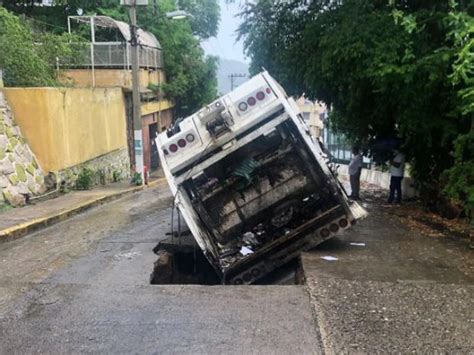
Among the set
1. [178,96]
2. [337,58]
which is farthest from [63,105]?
[178,96]

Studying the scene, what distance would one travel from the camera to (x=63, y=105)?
47.4 ft

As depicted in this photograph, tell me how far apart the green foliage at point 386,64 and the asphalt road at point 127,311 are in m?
4.47

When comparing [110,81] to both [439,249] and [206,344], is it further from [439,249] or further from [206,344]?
[206,344]

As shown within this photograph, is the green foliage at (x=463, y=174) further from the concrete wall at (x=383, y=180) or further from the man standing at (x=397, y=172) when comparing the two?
the concrete wall at (x=383, y=180)

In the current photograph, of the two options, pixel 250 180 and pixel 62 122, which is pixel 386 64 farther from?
pixel 62 122

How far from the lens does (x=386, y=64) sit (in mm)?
9547

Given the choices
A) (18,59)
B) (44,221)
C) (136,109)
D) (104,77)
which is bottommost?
(44,221)

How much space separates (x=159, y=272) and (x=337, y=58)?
5.98 metres

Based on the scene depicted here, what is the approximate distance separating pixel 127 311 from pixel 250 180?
273 cm

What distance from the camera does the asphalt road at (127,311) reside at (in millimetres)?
4297

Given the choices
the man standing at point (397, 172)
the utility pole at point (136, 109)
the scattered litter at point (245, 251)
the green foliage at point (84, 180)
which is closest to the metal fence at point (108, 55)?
the utility pole at point (136, 109)

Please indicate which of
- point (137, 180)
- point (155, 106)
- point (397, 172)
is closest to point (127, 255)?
point (397, 172)

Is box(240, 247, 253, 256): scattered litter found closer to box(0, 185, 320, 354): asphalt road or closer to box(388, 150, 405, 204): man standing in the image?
box(0, 185, 320, 354): asphalt road

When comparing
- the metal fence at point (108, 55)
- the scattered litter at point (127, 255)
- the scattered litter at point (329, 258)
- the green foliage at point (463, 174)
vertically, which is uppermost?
the metal fence at point (108, 55)
